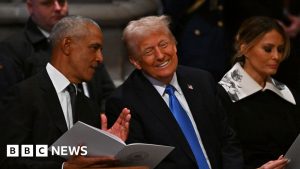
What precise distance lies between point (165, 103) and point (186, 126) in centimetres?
17

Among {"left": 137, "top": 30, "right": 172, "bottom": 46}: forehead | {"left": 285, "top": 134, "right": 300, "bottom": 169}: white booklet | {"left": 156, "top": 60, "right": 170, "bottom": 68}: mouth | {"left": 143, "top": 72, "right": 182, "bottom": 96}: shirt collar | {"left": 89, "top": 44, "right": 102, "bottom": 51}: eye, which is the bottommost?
{"left": 285, "top": 134, "right": 300, "bottom": 169}: white booklet

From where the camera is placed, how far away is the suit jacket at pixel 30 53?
16.9ft

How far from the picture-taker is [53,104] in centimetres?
421

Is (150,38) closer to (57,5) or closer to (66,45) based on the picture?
(66,45)

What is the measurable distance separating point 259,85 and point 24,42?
154 cm

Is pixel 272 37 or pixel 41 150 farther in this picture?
pixel 272 37

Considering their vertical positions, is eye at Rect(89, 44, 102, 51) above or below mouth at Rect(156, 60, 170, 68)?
above

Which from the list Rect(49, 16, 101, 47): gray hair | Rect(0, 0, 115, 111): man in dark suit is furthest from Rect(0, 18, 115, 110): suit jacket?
Rect(49, 16, 101, 47): gray hair

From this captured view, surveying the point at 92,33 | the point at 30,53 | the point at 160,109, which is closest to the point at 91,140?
the point at 160,109

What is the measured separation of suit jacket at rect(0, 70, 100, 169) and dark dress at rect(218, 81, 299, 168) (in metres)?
1.16

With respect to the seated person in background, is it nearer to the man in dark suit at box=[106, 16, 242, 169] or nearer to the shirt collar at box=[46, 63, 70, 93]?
the man in dark suit at box=[106, 16, 242, 169]

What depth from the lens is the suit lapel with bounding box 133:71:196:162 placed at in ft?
14.4

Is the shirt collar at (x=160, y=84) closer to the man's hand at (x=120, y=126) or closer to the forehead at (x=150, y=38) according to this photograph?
the forehead at (x=150, y=38)

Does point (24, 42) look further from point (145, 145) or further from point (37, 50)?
point (145, 145)
